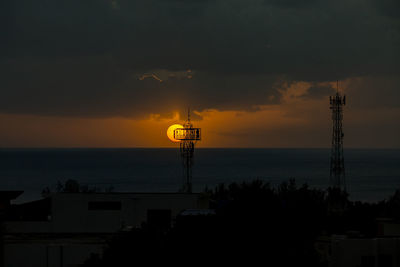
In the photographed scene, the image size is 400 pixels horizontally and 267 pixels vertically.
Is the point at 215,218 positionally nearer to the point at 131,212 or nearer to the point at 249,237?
the point at 249,237

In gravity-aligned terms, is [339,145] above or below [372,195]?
above

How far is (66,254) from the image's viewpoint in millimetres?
29219

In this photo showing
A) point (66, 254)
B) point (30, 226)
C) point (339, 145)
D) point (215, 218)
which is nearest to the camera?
point (215, 218)

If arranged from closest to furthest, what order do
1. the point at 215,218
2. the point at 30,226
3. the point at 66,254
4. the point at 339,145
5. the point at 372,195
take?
the point at 215,218 < the point at 66,254 < the point at 30,226 < the point at 339,145 < the point at 372,195

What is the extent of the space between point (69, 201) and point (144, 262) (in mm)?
15916

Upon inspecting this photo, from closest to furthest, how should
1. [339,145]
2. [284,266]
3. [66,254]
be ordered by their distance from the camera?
[284,266]
[66,254]
[339,145]

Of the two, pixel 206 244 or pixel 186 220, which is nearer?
pixel 206 244

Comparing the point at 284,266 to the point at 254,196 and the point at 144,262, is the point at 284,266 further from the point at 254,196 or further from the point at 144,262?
the point at 144,262

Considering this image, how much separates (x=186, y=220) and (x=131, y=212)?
13.6m

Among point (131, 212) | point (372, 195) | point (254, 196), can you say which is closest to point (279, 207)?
point (254, 196)

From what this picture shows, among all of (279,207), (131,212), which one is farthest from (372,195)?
(279,207)

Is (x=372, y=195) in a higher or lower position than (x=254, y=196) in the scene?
lower

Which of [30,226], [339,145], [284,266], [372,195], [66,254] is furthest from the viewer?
[372,195]

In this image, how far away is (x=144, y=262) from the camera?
20375mm
